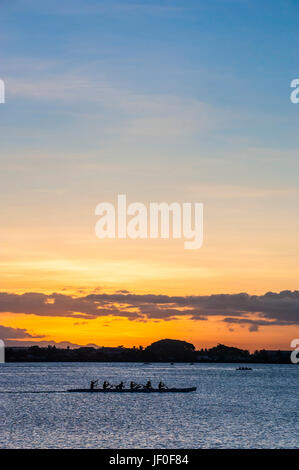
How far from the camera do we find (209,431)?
7969 centimetres

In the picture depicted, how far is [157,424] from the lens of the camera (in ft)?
286

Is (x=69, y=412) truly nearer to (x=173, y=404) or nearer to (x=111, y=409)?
(x=111, y=409)

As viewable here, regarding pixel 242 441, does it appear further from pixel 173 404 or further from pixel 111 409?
pixel 173 404

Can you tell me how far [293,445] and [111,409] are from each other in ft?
155
